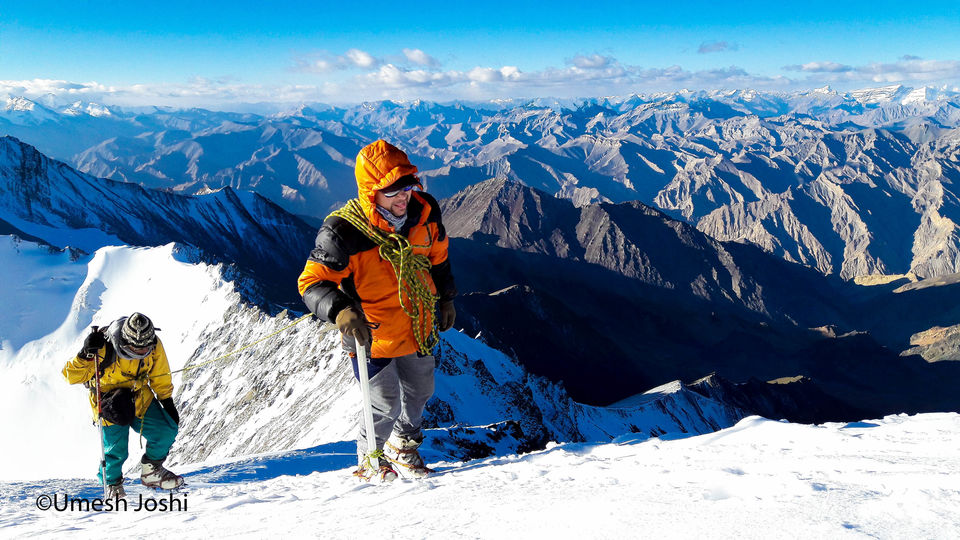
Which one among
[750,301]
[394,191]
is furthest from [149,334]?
[750,301]

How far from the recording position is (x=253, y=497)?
6516 mm

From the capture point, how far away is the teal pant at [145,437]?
7484 mm

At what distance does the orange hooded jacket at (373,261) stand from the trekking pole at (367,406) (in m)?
0.31

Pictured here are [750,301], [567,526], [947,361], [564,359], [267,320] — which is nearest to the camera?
[567,526]

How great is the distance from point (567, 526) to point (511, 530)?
437 mm

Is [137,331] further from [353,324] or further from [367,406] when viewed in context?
[353,324]

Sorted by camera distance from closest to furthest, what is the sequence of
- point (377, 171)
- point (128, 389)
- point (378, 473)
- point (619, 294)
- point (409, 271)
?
1. point (377, 171)
2. point (409, 271)
3. point (378, 473)
4. point (128, 389)
5. point (619, 294)

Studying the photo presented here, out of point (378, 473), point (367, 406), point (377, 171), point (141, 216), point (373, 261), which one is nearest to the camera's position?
point (377, 171)

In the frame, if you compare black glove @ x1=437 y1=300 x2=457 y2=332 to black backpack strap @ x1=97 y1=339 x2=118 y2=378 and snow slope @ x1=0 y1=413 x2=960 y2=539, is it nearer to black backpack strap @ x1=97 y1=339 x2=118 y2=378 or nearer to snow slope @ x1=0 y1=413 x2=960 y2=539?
snow slope @ x1=0 y1=413 x2=960 y2=539

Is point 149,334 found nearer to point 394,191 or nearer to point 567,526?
point 394,191

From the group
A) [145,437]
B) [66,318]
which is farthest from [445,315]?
[66,318]

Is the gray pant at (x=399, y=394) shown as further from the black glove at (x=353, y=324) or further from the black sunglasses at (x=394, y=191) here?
the black sunglasses at (x=394, y=191)

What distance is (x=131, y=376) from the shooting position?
7559 millimetres

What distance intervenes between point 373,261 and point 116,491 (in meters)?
5.22
